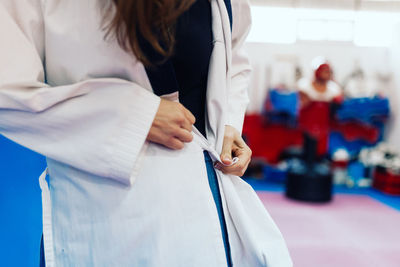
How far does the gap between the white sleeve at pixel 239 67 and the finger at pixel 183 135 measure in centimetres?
20

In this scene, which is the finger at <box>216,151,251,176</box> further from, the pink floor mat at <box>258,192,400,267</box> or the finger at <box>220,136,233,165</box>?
the pink floor mat at <box>258,192,400,267</box>

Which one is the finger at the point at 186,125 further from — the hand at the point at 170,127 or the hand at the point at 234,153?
the hand at the point at 234,153

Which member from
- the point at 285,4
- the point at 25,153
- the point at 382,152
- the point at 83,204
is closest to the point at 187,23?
the point at 83,204

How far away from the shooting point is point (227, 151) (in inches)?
28.0

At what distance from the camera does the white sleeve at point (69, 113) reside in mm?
543

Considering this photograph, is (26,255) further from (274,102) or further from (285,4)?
(285,4)

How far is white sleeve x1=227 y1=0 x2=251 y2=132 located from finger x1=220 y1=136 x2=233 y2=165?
0.21 ft

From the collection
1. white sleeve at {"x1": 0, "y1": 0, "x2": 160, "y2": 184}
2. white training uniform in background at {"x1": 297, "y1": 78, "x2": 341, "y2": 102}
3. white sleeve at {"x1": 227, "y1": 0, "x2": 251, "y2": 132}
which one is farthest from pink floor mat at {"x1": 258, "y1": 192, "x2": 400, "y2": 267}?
white sleeve at {"x1": 0, "y1": 0, "x2": 160, "y2": 184}

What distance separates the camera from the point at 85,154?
548mm

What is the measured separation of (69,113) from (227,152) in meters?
0.30

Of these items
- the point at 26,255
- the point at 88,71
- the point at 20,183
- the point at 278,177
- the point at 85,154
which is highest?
the point at 88,71

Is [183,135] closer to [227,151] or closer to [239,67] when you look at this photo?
[227,151]

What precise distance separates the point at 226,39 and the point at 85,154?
1.16ft

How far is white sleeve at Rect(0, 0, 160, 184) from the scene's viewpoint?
0.54 metres
